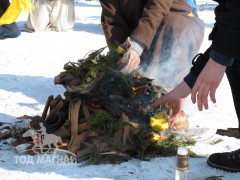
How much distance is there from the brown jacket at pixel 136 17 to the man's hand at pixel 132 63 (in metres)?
0.15

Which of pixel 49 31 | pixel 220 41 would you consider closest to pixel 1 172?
pixel 220 41

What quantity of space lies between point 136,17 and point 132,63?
62cm

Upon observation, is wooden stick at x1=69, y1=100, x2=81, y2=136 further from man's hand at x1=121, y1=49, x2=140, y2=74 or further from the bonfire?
man's hand at x1=121, y1=49, x2=140, y2=74

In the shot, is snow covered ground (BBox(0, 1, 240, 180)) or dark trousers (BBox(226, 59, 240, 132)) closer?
dark trousers (BBox(226, 59, 240, 132))

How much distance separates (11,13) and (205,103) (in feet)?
16.2

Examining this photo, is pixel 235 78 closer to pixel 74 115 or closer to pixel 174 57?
pixel 74 115

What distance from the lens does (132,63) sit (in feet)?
8.72

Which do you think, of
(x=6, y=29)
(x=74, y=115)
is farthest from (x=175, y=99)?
(x=6, y=29)

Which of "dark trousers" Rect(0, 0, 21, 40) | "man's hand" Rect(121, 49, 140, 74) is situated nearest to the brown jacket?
"man's hand" Rect(121, 49, 140, 74)

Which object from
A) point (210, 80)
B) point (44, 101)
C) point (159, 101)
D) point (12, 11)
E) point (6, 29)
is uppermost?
point (210, 80)

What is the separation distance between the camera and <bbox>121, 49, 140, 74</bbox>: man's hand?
2567mm

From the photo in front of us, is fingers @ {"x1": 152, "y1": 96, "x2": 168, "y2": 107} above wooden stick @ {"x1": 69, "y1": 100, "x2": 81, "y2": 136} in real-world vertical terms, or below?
above

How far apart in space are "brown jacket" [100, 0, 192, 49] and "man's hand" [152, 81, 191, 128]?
0.60 m

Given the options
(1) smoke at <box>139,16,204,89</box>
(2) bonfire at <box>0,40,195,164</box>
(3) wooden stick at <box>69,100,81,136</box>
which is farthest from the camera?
(1) smoke at <box>139,16,204,89</box>
